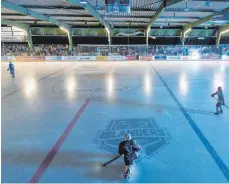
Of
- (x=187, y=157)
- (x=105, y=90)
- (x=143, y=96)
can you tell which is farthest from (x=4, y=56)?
(x=187, y=157)

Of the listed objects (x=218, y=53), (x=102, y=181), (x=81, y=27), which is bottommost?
(x=102, y=181)

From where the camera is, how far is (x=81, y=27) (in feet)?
110

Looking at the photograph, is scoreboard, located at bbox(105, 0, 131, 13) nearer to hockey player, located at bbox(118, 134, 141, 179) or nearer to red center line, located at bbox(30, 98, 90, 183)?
red center line, located at bbox(30, 98, 90, 183)

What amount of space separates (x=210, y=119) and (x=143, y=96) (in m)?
3.36

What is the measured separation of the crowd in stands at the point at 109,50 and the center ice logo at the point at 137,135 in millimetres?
28253

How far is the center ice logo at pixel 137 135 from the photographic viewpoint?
4.40 metres

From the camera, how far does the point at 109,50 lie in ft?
111

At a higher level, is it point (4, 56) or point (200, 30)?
point (200, 30)

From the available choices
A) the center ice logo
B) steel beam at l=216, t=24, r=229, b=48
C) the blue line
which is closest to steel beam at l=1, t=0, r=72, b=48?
the center ice logo

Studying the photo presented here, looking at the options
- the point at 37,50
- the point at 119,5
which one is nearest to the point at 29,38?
the point at 37,50

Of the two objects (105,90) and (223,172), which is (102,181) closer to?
(223,172)

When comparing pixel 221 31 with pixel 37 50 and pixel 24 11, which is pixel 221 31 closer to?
pixel 24 11

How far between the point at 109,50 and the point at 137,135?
29948mm

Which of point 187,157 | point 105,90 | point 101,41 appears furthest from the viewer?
point 101,41
